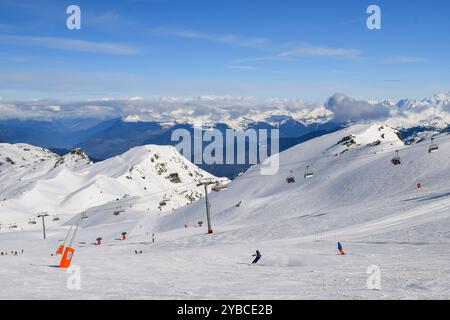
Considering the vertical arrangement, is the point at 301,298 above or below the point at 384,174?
below

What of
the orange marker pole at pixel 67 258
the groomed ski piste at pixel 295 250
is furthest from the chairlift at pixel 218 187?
the orange marker pole at pixel 67 258

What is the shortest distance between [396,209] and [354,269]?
3058 cm

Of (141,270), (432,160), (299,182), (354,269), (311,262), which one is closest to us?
(354,269)

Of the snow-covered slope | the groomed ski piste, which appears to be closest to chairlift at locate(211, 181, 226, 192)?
the snow-covered slope

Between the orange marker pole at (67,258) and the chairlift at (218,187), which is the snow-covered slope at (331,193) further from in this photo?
the orange marker pole at (67,258)

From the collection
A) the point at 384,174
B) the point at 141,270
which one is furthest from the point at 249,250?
the point at 384,174

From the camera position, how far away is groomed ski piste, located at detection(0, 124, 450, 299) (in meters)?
21.0

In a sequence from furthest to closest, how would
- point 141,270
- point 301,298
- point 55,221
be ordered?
point 55,221
point 141,270
point 301,298

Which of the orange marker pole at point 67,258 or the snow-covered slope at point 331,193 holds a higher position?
the snow-covered slope at point 331,193

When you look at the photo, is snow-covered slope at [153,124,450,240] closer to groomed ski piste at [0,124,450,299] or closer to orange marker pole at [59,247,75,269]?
groomed ski piste at [0,124,450,299]

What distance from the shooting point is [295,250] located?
4044 centimetres

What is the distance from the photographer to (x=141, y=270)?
31.0 m

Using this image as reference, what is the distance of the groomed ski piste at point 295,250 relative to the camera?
20969mm
